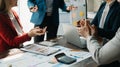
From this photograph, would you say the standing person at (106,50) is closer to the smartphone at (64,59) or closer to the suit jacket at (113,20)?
the smartphone at (64,59)

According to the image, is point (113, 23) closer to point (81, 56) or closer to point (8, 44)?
point (81, 56)

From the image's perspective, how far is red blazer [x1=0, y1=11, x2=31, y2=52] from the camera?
185cm

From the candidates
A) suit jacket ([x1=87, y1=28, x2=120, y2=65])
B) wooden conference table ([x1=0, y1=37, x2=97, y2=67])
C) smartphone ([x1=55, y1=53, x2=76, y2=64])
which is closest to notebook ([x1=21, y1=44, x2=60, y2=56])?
wooden conference table ([x1=0, y1=37, x2=97, y2=67])

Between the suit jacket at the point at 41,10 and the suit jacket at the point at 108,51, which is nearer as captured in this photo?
the suit jacket at the point at 108,51

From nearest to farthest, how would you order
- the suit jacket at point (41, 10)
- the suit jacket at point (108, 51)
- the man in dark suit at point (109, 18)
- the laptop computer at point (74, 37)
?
the suit jacket at point (108, 51)
the laptop computer at point (74, 37)
the man in dark suit at point (109, 18)
the suit jacket at point (41, 10)

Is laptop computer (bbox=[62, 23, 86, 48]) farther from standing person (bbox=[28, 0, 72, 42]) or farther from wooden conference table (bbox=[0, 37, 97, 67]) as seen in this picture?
standing person (bbox=[28, 0, 72, 42])

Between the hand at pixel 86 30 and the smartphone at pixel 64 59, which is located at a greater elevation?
the hand at pixel 86 30

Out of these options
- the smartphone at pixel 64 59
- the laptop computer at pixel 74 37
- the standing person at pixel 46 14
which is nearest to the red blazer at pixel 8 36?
the laptop computer at pixel 74 37

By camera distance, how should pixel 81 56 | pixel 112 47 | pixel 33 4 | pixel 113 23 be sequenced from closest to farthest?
pixel 112 47, pixel 81 56, pixel 113 23, pixel 33 4

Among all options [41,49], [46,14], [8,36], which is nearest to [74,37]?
[41,49]

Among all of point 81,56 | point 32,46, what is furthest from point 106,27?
point 32,46

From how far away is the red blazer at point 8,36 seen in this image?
185 cm

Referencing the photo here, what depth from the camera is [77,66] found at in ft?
4.53

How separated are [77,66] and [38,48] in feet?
1.64
